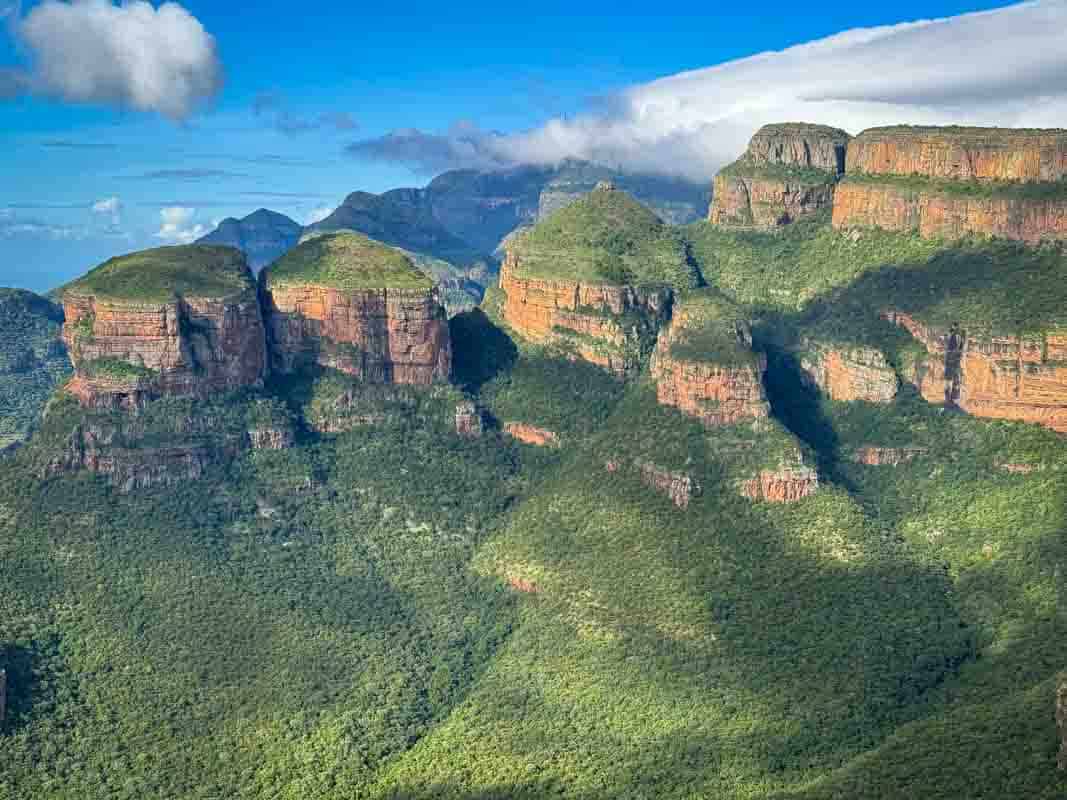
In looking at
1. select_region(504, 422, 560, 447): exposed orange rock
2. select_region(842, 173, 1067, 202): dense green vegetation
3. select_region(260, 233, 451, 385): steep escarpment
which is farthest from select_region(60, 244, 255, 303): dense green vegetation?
select_region(842, 173, 1067, 202): dense green vegetation

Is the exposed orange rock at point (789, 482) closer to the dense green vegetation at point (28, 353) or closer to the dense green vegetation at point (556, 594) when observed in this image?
the dense green vegetation at point (556, 594)

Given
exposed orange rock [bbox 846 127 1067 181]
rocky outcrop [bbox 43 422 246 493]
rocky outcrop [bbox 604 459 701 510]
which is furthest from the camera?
exposed orange rock [bbox 846 127 1067 181]

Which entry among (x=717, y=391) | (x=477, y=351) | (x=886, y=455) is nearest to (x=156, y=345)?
(x=477, y=351)

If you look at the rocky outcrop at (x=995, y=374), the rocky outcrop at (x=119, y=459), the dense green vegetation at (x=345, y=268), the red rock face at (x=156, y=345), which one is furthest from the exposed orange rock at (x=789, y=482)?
the rocky outcrop at (x=119, y=459)

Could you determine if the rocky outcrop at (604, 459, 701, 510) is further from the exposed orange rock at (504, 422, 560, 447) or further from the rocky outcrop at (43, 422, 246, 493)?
the rocky outcrop at (43, 422, 246, 493)

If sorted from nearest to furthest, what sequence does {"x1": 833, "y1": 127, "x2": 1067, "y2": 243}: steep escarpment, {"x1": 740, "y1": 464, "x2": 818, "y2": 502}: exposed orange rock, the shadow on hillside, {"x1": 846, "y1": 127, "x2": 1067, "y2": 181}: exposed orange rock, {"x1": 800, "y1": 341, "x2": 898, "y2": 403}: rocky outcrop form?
1. {"x1": 740, "y1": 464, "x2": 818, "y2": 502}: exposed orange rock
2. {"x1": 800, "y1": 341, "x2": 898, "y2": 403}: rocky outcrop
3. {"x1": 833, "y1": 127, "x2": 1067, "y2": 243}: steep escarpment
4. {"x1": 846, "y1": 127, "x2": 1067, "y2": 181}: exposed orange rock
5. the shadow on hillside

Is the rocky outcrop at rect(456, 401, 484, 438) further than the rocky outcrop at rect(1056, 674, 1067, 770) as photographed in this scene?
Yes
